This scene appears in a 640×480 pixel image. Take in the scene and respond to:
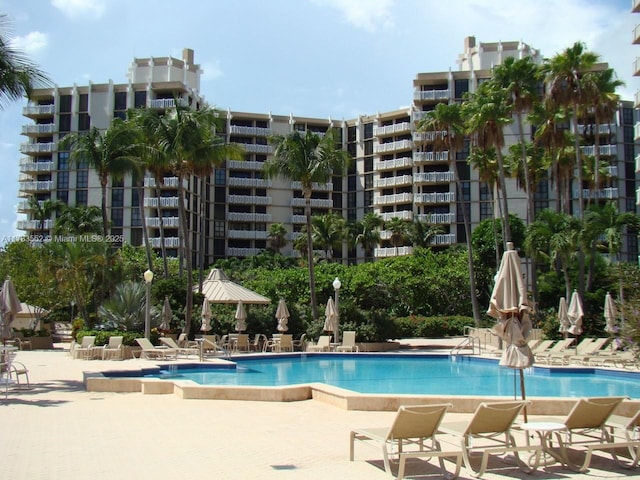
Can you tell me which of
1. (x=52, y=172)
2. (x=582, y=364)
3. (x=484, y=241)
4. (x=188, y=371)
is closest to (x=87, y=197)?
(x=52, y=172)

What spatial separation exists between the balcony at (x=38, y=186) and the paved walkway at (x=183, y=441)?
5764cm

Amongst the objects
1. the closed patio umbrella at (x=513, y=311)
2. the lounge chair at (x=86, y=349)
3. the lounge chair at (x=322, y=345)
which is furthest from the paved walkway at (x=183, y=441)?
the lounge chair at (x=322, y=345)

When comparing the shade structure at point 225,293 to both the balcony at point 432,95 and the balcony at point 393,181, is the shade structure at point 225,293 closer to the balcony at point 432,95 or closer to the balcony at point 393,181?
the balcony at point 393,181

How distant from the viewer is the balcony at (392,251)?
206 feet

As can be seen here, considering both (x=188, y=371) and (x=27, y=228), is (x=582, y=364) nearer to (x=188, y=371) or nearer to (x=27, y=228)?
(x=188, y=371)

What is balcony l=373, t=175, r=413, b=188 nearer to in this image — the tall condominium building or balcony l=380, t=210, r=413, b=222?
the tall condominium building

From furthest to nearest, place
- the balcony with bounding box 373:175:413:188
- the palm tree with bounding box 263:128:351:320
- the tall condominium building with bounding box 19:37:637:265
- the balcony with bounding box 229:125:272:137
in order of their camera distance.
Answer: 1. the balcony with bounding box 229:125:272:137
2. the balcony with bounding box 373:175:413:188
3. the tall condominium building with bounding box 19:37:637:265
4. the palm tree with bounding box 263:128:351:320

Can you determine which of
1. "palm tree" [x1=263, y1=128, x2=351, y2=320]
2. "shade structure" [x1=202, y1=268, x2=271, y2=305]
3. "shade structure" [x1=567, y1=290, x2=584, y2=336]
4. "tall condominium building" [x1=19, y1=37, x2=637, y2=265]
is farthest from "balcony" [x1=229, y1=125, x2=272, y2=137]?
"shade structure" [x1=567, y1=290, x2=584, y2=336]

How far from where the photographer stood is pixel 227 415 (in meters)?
11.9

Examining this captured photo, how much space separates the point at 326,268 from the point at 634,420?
34.4 meters

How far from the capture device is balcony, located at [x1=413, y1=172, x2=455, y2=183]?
64.4 m

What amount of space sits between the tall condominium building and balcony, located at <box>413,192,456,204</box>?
0.34 feet

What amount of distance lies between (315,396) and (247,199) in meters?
58.6

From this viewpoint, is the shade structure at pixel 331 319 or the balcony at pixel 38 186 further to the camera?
the balcony at pixel 38 186
